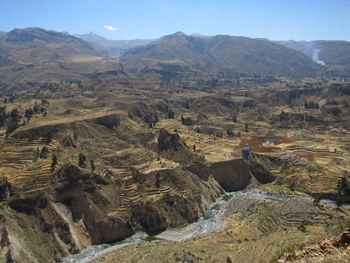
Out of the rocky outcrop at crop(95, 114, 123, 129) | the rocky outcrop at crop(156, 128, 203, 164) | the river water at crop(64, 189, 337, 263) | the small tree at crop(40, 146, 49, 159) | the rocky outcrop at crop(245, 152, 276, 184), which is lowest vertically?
the river water at crop(64, 189, 337, 263)

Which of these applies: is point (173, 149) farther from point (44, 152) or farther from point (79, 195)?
point (79, 195)

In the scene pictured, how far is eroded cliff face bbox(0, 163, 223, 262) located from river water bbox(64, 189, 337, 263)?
1331 mm

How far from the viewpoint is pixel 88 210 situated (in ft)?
185

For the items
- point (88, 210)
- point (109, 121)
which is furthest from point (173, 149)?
point (88, 210)

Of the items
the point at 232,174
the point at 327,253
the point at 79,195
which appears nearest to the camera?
the point at 327,253

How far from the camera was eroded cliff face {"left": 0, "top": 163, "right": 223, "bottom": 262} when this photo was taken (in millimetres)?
48844

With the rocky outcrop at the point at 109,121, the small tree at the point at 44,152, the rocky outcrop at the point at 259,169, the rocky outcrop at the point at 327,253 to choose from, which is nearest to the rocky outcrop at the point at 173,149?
the rocky outcrop at the point at 259,169

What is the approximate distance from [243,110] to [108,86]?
83.8 m

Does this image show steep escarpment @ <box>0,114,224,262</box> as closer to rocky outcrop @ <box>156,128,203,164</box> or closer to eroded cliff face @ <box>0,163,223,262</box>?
eroded cliff face @ <box>0,163,223,262</box>

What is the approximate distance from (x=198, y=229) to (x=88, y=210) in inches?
804

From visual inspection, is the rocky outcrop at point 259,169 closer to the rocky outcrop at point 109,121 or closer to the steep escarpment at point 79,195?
the steep escarpment at point 79,195

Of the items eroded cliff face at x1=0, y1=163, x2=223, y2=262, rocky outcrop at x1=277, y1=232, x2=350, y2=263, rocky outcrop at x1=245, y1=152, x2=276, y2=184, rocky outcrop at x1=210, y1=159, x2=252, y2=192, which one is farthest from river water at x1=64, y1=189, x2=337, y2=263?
rocky outcrop at x1=277, y1=232, x2=350, y2=263

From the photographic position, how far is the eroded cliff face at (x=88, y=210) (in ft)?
160

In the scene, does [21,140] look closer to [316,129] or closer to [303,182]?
[303,182]
